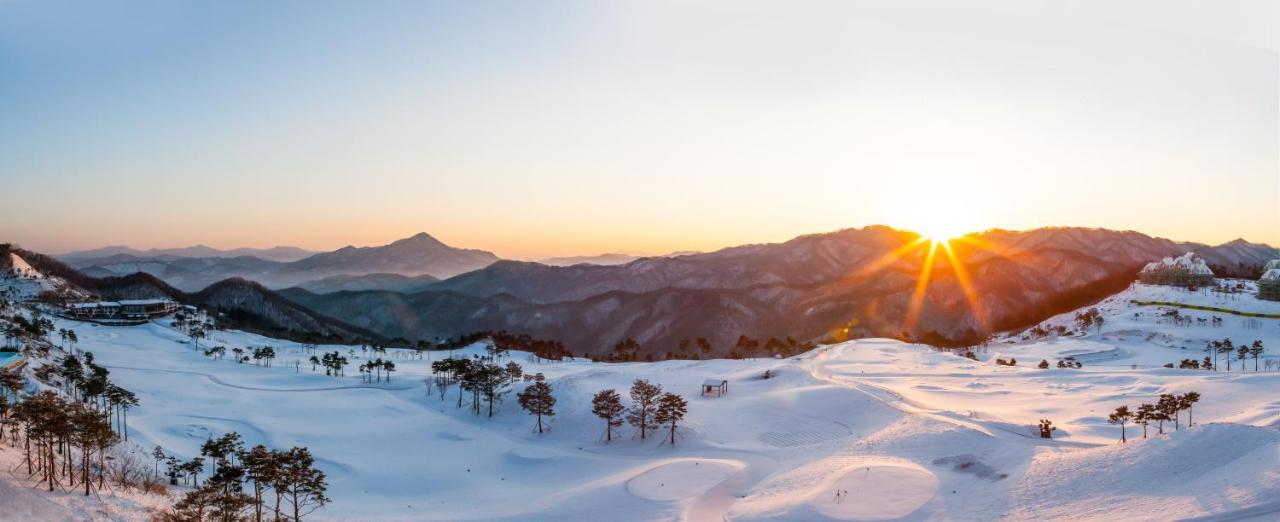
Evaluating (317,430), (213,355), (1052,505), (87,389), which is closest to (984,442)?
(1052,505)

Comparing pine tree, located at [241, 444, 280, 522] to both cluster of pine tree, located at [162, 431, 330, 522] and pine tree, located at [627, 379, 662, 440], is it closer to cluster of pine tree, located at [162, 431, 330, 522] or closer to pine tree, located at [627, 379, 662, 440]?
cluster of pine tree, located at [162, 431, 330, 522]

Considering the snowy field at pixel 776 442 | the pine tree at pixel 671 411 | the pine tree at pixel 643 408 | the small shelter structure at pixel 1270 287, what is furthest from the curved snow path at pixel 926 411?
the small shelter structure at pixel 1270 287

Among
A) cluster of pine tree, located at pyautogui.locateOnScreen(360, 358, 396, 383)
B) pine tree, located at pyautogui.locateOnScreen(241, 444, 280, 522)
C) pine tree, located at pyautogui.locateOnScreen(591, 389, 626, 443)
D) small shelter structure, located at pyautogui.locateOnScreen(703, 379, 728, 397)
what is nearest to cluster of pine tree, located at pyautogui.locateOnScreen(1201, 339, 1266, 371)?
small shelter structure, located at pyautogui.locateOnScreen(703, 379, 728, 397)

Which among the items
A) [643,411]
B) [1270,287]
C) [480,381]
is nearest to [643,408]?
[643,411]

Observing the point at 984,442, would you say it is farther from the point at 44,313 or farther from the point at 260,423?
the point at 44,313

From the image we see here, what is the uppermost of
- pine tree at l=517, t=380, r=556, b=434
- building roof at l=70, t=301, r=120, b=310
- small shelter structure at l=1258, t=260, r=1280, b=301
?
small shelter structure at l=1258, t=260, r=1280, b=301

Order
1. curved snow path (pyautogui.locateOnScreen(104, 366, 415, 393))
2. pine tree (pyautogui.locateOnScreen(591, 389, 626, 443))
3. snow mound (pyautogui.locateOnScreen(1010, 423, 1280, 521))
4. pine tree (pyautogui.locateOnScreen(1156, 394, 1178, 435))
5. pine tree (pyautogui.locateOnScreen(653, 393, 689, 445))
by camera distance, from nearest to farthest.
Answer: snow mound (pyautogui.locateOnScreen(1010, 423, 1280, 521))
pine tree (pyautogui.locateOnScreen(1156, 394, 1178, 435))
pine tree (pyautogui.locateOnScreen(653, 393, 689, 445))
pine tree (pyautogui.locateOnScreen(591, 389, 626, 443))
curved snow path (pyautogui.locateOnScreen(104, 366, 415, 393))

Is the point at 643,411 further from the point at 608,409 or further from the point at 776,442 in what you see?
the point at 776,442

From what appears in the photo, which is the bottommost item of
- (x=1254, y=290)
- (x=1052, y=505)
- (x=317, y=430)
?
(x=317, y=430)

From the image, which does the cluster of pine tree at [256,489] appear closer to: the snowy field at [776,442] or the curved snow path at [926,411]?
the snowy field at [776,442]
